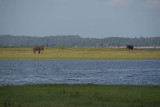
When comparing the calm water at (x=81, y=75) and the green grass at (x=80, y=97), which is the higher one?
the green grass at (x=80, y=97)

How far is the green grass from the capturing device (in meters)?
17.8

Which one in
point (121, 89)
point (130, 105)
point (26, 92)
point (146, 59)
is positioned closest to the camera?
point (130, 105)

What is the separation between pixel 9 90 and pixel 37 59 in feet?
190

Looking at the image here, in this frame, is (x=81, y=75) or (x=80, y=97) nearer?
(x=80, y=97)

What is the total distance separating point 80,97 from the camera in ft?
65.4

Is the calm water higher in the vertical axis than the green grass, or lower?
lower

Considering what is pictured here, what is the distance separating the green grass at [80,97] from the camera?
58.2ft

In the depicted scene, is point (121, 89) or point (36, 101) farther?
point (121, 89)

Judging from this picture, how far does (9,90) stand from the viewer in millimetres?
22688

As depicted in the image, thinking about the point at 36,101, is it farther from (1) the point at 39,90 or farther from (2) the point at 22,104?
(1) the point at 39,90

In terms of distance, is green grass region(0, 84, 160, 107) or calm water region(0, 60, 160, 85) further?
calm water region(0, 60, 160, 85)

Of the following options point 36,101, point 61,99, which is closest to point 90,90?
point 61,99

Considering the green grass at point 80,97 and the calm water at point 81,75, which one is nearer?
the green grass at point 80,97

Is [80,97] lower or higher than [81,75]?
higher
